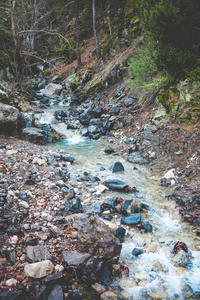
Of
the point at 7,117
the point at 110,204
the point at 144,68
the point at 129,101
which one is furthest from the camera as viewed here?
the point at 129,101

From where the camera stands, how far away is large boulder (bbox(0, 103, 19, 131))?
784 centimetres

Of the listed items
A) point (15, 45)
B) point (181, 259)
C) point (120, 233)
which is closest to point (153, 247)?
point (181, 259)

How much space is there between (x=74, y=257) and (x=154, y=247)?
5.45ft

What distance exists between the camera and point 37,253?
112 inches

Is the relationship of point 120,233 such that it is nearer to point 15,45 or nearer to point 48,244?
point 48,244

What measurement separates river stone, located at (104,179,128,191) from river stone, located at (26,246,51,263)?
2967 millimetres

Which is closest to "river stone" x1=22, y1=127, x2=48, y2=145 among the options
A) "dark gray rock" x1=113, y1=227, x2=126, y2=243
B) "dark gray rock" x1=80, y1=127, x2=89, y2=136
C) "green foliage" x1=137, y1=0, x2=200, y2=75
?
"dark gray rock" x1=80, y1=127, x2=89, y2=136

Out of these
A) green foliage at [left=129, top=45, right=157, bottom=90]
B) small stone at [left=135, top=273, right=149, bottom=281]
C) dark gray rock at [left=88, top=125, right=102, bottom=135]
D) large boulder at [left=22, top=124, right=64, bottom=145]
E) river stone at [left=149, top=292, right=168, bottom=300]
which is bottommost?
river stone at [left=149, top=292, right=168, bottom=300]

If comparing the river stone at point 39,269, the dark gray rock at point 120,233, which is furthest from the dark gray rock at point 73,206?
the river stone at point 39,269

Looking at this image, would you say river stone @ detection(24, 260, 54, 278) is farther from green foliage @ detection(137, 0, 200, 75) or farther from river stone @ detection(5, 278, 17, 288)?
green foliage @ detection(137, 0, 200, 75)

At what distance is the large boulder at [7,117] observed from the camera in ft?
25.7

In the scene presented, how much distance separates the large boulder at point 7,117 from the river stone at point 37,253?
6342 mm

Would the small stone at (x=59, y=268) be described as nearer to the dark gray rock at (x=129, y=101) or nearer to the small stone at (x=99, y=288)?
the small stone at (x=99, y=288)

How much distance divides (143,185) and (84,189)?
1901mm
